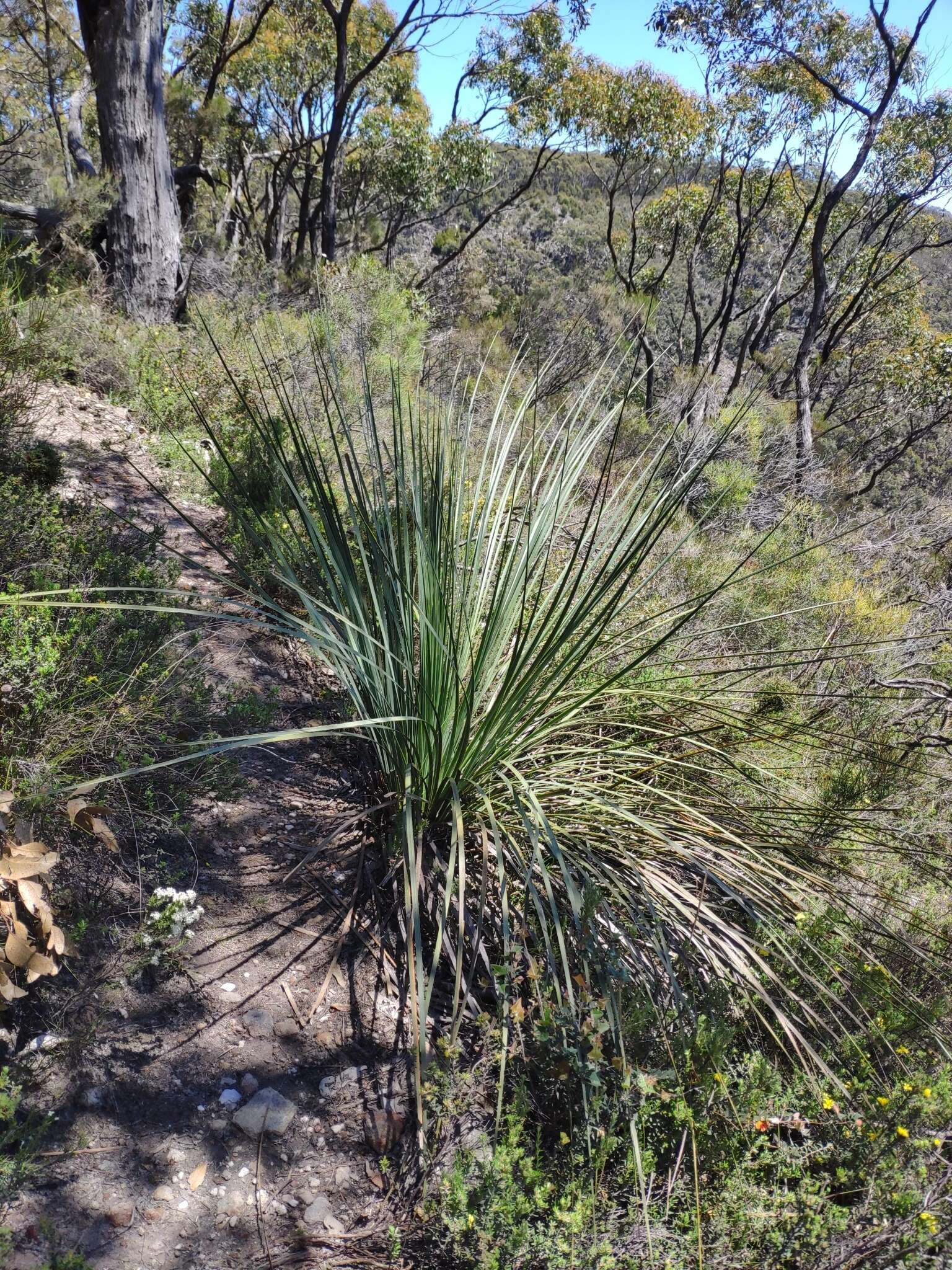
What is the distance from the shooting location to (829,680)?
3.86 metres

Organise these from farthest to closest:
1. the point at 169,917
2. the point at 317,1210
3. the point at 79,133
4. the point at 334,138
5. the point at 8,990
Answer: the point at 79,133
the point at 334,138
the point at 169,917
the point at 317,1210
the point at 8,990

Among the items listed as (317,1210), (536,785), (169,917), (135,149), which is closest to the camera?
(317,1210)

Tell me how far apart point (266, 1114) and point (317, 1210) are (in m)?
0.21

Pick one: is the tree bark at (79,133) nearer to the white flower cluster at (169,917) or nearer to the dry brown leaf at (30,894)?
the white flower cluster at (169,917)

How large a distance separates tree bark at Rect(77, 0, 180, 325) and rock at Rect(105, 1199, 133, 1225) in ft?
20.7

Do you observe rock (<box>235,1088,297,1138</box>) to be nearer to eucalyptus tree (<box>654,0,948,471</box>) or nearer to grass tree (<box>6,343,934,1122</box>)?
grass tree (<box>6,343,934,1122</box>)

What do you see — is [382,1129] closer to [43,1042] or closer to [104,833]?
[43,1042]

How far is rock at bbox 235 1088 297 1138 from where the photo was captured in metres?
1.64

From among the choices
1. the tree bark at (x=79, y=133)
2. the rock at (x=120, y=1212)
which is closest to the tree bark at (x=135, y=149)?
the tree bark at (x=79, y=133)

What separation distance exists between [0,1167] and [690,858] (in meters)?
1.46

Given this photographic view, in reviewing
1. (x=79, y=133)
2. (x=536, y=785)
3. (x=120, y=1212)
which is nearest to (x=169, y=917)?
(x=120, y=1212)

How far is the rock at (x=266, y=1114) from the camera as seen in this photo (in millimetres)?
1637

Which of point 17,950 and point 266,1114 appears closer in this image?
point 17,950

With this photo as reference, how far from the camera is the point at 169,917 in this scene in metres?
1.81
